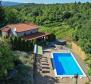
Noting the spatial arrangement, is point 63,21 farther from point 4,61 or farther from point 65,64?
point 4,61

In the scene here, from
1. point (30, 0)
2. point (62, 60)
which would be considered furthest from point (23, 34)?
point (30, 0)

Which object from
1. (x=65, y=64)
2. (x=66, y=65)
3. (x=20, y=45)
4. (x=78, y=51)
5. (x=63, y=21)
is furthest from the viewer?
(x=63, y=21)

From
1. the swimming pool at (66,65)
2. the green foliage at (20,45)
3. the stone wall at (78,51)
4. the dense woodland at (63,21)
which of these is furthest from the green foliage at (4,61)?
the dense woodland at (63,21)

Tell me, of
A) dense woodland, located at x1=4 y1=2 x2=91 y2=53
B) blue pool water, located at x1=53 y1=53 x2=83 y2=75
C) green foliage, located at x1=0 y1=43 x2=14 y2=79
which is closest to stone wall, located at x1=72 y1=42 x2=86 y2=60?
dense woodland, located at x1=4 y1=2 x2=91 y2=53

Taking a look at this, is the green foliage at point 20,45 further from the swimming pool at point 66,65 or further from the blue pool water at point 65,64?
the blue pool water at point 65,64

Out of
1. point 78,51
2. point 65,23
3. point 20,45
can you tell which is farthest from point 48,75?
point 65,23

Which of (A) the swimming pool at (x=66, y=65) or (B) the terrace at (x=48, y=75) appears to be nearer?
(B) the terrace at (x=48, y=75)

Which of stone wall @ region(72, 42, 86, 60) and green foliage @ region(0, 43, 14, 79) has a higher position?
green foliage @ region(0, 43, 14, 79)

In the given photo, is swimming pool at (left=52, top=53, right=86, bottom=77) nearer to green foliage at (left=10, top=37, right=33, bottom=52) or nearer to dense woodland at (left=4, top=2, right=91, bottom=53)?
dense woodland at (left=4, top=2, right=91, bottom=53)

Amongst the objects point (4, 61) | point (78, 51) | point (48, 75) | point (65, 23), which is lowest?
point (65, 23)
